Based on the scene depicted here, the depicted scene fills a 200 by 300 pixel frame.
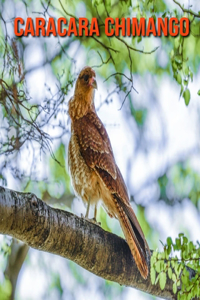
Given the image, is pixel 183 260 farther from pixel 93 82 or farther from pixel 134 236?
pixel 93 82

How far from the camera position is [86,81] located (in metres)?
1.61

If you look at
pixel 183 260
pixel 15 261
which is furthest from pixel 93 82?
pixel 15 261

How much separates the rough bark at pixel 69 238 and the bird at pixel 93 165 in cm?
7

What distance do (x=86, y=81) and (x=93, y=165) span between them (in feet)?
1.03

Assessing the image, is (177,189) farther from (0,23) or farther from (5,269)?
(0,23)

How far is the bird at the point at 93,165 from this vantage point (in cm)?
136

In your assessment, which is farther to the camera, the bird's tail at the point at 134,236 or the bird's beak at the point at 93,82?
the bird's beak at the point at 93,82

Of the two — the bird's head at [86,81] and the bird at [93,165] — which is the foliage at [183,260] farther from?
the bird's head at [86,81]

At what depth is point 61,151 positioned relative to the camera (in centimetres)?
205

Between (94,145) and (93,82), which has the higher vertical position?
(93,82)

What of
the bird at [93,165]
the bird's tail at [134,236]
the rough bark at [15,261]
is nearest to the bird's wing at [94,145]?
the bird at [93,165]

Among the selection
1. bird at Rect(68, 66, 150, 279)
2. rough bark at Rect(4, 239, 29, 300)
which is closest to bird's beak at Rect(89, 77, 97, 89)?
bird at Rect(68, 66, 150, 279)

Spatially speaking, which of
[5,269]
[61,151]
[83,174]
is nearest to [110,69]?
[61,151]

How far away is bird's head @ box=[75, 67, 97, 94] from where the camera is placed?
1591 millimetres
